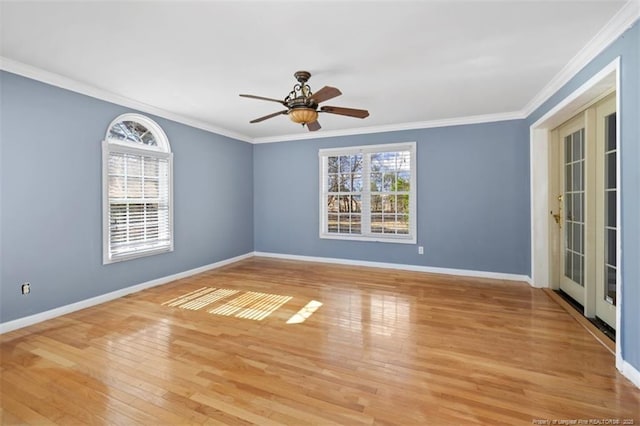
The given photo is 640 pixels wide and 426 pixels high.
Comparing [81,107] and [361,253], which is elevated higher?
[81,107]

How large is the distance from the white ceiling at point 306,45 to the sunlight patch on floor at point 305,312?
8.21 feet

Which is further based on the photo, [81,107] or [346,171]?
[346,171]

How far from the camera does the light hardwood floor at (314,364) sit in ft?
5.84

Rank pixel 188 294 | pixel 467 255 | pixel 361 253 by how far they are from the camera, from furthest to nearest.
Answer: pixel 361 253
pixel 467 255
pixel 188 294

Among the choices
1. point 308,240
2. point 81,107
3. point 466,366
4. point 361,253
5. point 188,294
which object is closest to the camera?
point 466,366

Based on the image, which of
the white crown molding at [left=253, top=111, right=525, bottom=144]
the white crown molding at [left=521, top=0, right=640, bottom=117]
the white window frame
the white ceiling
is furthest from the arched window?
the white crown molding at [left=521, top=0, right=640, bottom=117]

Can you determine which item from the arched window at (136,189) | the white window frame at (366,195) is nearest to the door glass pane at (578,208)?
the white window frame at (366,195)

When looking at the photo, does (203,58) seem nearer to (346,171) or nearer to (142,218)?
(142,218)

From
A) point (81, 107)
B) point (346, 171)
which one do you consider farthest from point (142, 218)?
point (346, 171)

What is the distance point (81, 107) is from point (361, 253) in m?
4.51

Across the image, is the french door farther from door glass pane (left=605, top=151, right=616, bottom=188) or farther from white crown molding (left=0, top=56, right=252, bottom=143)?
white crown molding (left=0, top=56, right=252, bottom=143)

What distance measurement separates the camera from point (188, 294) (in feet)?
13.1

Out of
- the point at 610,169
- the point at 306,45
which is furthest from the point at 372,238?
the point at 306,45

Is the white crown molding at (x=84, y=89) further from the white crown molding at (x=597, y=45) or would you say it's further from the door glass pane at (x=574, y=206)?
the door glass pane at (x=574, y=206)
